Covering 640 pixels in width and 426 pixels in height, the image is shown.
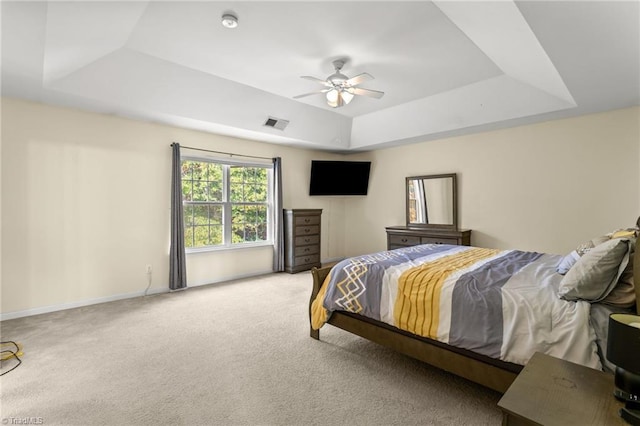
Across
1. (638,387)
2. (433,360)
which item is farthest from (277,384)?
(638,387)

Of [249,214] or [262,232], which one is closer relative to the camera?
[249,214]

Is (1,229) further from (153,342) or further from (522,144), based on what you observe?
(522,144)

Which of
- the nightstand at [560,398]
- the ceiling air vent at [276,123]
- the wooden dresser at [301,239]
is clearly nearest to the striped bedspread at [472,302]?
the nightstand at [560,398]

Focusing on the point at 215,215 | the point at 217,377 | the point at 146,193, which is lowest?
the point at 217,377

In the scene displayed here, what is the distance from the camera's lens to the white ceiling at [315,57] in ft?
6.89

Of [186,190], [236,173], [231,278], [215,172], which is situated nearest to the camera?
[186,190]

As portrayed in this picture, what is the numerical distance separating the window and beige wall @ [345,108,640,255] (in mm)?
2754

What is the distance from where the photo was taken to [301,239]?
5.45 metres

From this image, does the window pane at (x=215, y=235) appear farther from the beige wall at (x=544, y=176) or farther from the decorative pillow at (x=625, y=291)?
the decorative pillow at (x=625, y=291)

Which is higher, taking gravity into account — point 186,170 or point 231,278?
point 186,170

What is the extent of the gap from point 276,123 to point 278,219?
5.45 ft

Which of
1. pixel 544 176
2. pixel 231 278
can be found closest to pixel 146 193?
pixel 231 278

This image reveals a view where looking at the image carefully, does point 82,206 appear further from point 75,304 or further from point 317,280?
point 317,280

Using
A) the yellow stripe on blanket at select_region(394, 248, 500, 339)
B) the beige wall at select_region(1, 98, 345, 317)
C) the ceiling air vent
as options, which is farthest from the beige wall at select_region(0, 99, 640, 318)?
the yellow stripe on blanket at select_region(394, 248, 500, 339)
